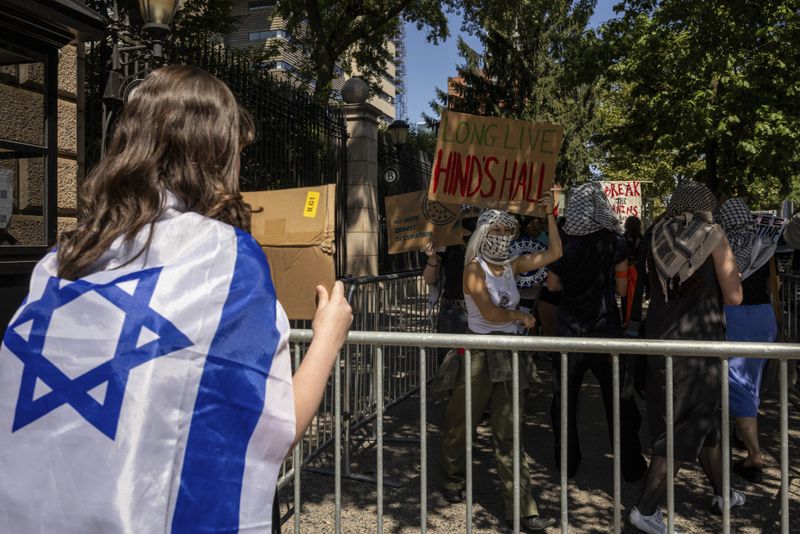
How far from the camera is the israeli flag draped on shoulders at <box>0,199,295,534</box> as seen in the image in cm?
136

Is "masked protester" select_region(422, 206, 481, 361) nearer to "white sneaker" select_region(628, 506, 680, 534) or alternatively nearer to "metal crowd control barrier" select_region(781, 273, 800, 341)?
"white sneaker" select_region(628, 506, 680, 534)

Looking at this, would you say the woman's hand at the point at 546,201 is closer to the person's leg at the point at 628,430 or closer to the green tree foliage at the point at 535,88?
the person's leg at the point at 628,430

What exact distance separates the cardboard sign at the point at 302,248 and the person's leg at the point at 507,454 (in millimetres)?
1305

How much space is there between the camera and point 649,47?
16.8m

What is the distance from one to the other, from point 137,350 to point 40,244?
436 cm

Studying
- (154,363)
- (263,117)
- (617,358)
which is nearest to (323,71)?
(263,117)

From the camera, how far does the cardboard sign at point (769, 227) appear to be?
520 cm

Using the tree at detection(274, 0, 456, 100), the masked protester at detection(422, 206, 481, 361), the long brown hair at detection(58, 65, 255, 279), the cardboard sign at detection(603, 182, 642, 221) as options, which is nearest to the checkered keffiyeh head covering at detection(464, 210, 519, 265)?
the masked protester at detection(422, 206, 481, 361)

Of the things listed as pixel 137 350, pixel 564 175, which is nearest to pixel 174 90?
pixel 137 350

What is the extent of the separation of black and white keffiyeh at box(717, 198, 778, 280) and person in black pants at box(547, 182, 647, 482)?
798mm

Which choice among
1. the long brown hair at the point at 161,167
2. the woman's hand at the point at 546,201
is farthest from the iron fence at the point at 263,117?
the long brown hair at the point at 161,167

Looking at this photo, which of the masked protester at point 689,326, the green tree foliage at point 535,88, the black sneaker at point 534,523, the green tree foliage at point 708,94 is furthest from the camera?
the green tree foliage at point 535,88

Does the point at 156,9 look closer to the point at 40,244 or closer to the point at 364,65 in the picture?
the point at 40,244

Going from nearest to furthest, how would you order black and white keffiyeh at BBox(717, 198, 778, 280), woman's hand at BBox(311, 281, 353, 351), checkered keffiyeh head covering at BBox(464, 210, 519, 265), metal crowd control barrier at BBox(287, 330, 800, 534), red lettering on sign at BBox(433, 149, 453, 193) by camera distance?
1. woman's hand at BBox(311, 281, 353, 351)
2. metal crowd control barrier at BBox(287, 330, 800, 534)
3. checkered keffiyeh head covering at BBox(464, 210, 519, 265)
4. black and white keffiyeh at BBox(717, 198, 778, 280)
5. red lettering on sign at BBox(433, 149, 453, 193)
